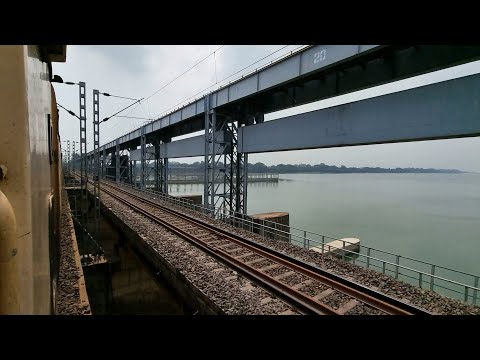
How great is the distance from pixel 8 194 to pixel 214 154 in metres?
16.7

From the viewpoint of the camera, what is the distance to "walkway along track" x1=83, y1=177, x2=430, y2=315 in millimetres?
5230

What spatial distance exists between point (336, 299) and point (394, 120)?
7098 millimetres

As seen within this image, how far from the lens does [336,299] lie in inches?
221

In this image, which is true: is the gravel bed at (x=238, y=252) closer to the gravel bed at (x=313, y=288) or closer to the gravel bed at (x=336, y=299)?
the gravel bed at (x=313, y=288)

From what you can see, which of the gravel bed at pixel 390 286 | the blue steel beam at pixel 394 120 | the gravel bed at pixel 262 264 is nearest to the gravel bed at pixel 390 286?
the gravel bed at pixel 390 286

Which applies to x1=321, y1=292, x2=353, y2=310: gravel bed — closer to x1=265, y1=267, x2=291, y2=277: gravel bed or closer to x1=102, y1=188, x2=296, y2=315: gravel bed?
x1=102, y1=188, x2=296, y2=315: gravel bed

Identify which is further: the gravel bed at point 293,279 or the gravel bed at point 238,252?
the gravel bed at point 238,252

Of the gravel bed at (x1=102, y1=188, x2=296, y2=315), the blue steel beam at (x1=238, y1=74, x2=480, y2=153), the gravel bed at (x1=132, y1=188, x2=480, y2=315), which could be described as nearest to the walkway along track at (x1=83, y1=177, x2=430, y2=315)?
the gravel bed at (x1=102, y1=188, x2=296, y2=315)

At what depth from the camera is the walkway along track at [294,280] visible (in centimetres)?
523

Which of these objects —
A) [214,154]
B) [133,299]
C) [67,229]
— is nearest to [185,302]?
[133,299]

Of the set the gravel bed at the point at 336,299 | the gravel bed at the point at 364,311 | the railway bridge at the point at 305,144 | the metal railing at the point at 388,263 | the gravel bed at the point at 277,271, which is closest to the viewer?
the gravel bed at the point at 364,311

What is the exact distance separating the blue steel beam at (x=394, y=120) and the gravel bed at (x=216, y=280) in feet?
24.4
